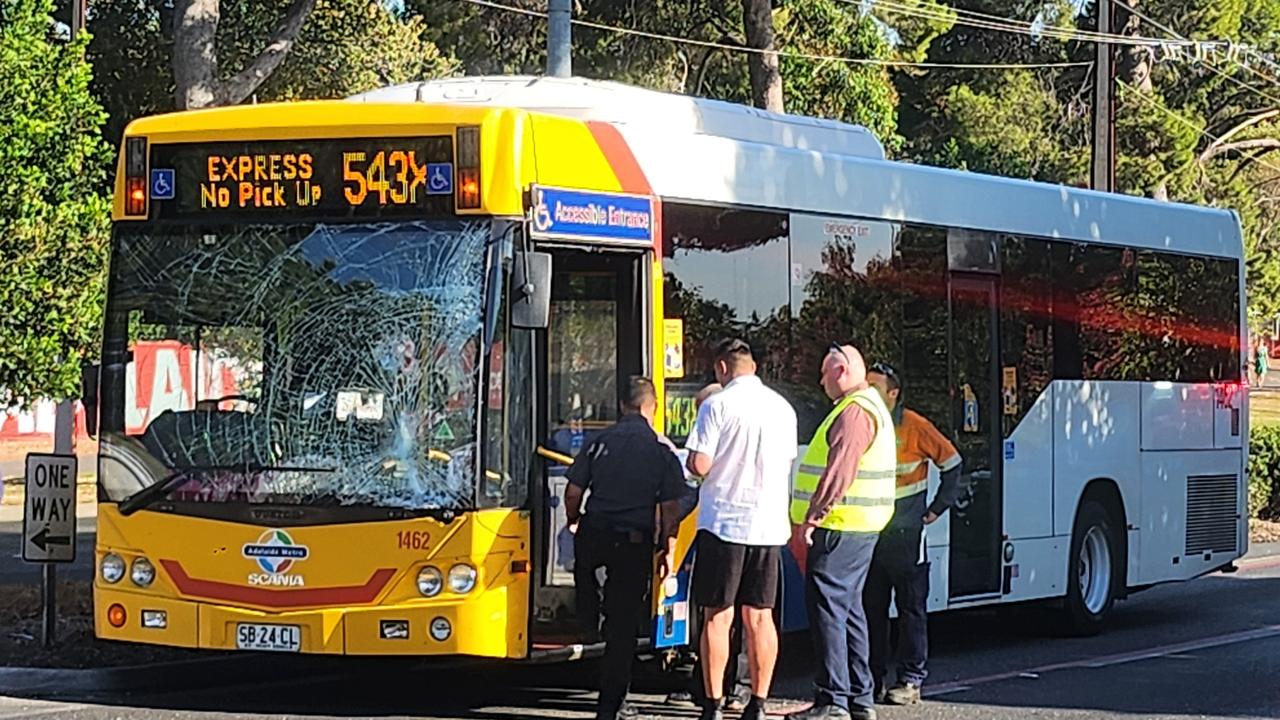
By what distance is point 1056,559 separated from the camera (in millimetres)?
15391

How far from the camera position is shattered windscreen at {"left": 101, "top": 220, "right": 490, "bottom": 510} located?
34.3ft

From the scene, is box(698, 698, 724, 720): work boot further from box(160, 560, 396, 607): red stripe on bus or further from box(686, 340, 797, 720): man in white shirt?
box(160, 560, 396, 607): red stripe on bus

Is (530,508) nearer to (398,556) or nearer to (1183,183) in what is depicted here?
(398,556)

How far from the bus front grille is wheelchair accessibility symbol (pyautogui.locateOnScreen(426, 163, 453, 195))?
8.73m

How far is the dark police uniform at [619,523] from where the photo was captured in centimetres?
1039

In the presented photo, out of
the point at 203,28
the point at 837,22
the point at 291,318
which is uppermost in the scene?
the point at 837,22

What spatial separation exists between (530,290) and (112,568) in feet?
9.09

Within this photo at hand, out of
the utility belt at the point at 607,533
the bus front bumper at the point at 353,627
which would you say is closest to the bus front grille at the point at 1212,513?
the utility belt at the point at 607,533

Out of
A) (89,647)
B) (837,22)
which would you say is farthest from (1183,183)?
(89,647)

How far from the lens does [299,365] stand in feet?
34.9

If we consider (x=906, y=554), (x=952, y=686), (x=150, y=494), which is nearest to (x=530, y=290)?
(x=150, y=494)

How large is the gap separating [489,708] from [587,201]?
292 cm

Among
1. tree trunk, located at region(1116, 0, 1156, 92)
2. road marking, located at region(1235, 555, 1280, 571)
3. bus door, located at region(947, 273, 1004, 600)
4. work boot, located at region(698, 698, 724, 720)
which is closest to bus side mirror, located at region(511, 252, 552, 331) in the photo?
work boot, located at region(698, 698, 724, 720)

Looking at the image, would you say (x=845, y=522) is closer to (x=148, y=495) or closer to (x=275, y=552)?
(x=275, y=552)
